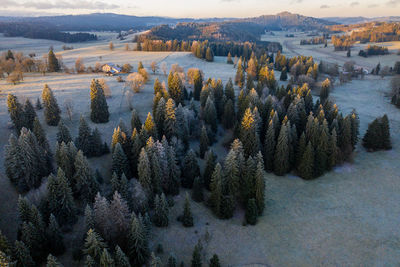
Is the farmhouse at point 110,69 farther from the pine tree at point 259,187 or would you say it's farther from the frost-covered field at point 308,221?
the pine tree at point 259,187

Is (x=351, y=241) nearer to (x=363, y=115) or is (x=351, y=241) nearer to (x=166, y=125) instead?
(x=166, y=125)

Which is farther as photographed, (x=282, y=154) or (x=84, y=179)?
(x=282, y=154)

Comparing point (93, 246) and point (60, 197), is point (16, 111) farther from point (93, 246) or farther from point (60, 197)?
point (93, 246)

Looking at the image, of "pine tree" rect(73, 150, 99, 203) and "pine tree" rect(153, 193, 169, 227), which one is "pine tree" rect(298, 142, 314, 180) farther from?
"pine tree" rect(73, 150, 99, 203)

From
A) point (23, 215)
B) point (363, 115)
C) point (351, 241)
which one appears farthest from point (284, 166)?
point (363, 115)

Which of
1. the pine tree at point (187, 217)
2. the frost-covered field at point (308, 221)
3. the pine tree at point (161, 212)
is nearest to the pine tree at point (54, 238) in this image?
the frost-covered field at point (308, 221)

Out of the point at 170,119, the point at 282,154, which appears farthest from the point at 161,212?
the point at 282,154
